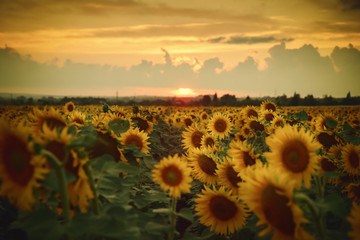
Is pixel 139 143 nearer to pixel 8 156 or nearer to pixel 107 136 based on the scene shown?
pixel 107 136

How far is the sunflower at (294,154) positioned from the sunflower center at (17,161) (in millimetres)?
2072

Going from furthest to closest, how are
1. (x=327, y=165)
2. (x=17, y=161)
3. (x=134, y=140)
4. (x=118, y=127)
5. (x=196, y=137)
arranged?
1. (x=196, y=137)
2. (x=327, y=165)
3. (x=134, y=140)
4. (x=118, y=127)
5. (x=17, y=161)

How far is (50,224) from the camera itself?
62.0 inches

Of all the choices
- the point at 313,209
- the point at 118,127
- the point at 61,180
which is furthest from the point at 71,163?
the point at 313,209

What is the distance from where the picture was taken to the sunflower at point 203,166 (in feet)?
13.1

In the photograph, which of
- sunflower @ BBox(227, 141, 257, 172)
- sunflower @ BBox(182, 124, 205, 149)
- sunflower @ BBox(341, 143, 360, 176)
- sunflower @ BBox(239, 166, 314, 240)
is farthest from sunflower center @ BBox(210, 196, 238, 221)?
sunflower @ BBox(182, 124, 205, 149)

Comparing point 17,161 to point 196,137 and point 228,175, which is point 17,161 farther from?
point 196,137

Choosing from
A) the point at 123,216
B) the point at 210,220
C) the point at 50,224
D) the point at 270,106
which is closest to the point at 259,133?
the point at 270,106

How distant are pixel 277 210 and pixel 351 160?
9.05 ft

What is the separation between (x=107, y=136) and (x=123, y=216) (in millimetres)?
892

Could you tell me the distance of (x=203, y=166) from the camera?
4.07 metres

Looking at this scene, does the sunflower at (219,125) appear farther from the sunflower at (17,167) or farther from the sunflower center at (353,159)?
the sunflower at (17,167)

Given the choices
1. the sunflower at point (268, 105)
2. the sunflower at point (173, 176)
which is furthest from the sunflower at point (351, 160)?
the sunflower at point (268, 105)

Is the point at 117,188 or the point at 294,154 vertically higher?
the point at 294,154
